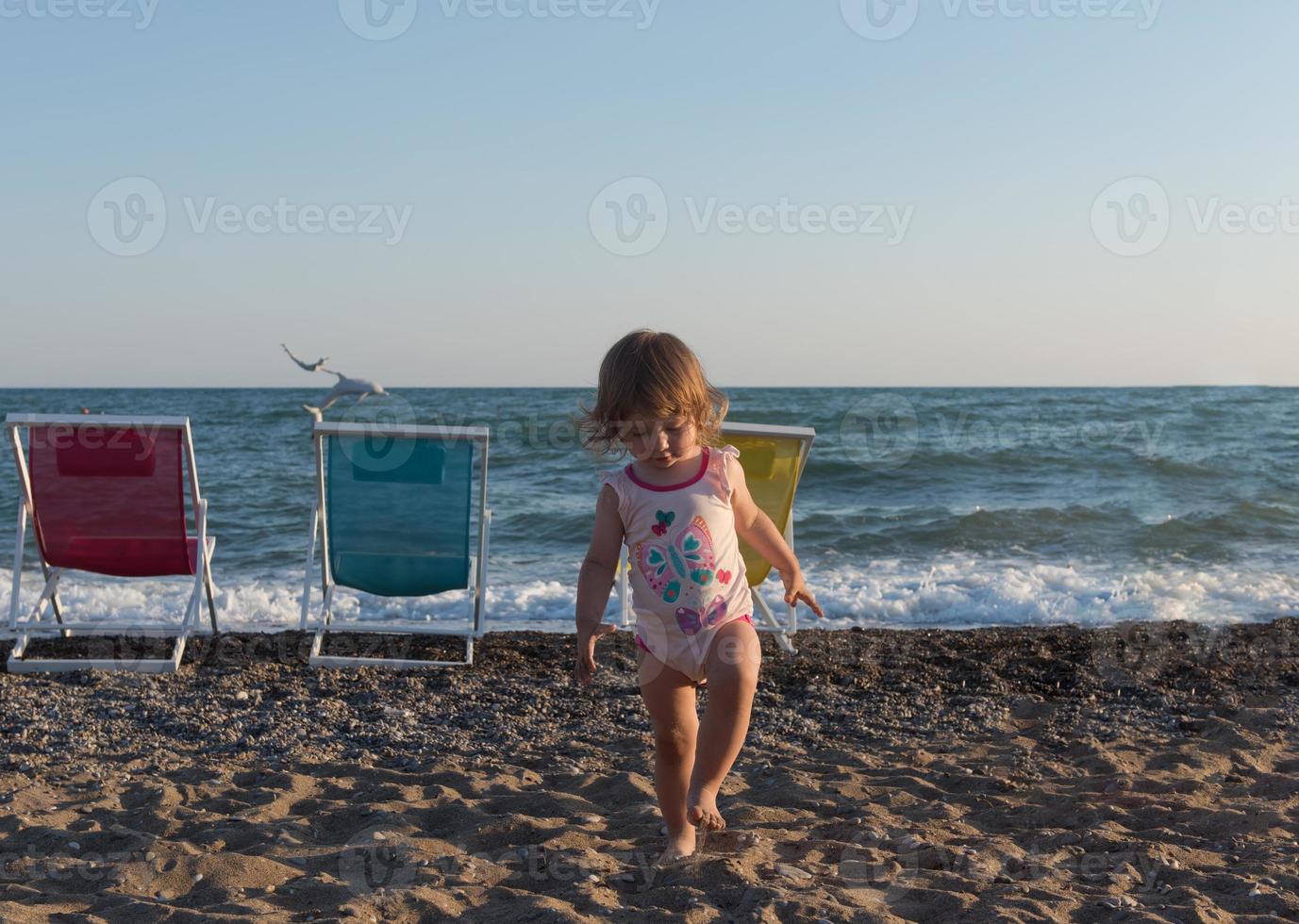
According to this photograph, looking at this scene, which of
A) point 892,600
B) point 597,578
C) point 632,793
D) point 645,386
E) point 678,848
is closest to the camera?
point 645,386

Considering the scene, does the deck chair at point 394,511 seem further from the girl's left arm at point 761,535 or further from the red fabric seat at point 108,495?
the girl's left arm at point 761,535

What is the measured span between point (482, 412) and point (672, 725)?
30.9m

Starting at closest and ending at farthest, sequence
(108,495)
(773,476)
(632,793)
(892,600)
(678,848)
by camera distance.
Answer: (678,848) → (632,793) → (108,495) → (773,476) → (892,600)

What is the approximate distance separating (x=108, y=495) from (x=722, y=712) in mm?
4087

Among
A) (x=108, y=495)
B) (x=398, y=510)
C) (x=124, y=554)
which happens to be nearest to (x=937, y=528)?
(x=398, y=510)

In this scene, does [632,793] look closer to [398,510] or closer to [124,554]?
[398,510]

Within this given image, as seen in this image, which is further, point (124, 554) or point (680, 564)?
point (124, 554)

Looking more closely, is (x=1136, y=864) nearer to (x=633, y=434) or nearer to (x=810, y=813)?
(x=810, y=813)

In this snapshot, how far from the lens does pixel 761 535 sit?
2990mm

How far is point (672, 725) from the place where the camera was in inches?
113

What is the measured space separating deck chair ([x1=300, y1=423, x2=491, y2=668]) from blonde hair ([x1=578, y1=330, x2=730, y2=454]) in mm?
3077

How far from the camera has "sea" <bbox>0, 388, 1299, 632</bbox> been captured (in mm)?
7859

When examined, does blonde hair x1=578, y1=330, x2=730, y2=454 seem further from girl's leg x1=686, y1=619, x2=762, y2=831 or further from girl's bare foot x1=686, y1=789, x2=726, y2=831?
girl's bare foot x1=686, y1=789, x2=726, y2=831

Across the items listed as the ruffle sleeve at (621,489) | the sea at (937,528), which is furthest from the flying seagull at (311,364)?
the ruffle sleeve at (621,489)
